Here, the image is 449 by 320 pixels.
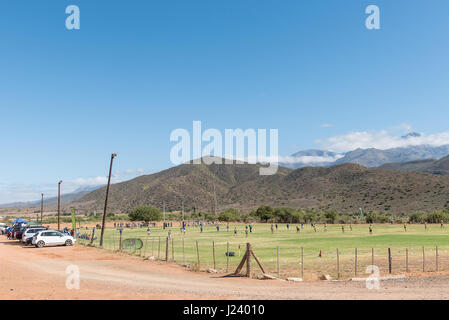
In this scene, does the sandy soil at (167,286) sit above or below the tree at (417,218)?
above

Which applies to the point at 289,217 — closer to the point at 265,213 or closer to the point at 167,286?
the point at 265,213

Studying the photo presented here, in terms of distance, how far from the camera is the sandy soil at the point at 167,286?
1608 cm

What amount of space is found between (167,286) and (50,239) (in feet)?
89.4

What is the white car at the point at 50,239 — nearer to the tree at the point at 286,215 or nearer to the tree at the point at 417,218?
the tree at the point at 286,215

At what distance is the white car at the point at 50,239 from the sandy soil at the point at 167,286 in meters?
14.2

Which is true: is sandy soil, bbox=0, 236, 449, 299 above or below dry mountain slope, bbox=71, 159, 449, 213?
below

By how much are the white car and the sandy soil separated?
14.2 m

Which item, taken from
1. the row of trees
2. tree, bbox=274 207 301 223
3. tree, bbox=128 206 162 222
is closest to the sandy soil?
A: the row of trees

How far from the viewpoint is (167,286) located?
1903 cm

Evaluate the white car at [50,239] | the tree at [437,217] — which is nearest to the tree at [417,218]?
the tree at [437,217]

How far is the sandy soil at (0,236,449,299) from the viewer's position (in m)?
16.1

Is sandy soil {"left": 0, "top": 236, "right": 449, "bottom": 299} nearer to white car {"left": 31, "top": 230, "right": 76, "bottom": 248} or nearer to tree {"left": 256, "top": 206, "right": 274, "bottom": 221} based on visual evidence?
white car {"left": 31, "top": 230, "right": 76, "bottom": 248}

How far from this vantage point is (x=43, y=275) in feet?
73.9
